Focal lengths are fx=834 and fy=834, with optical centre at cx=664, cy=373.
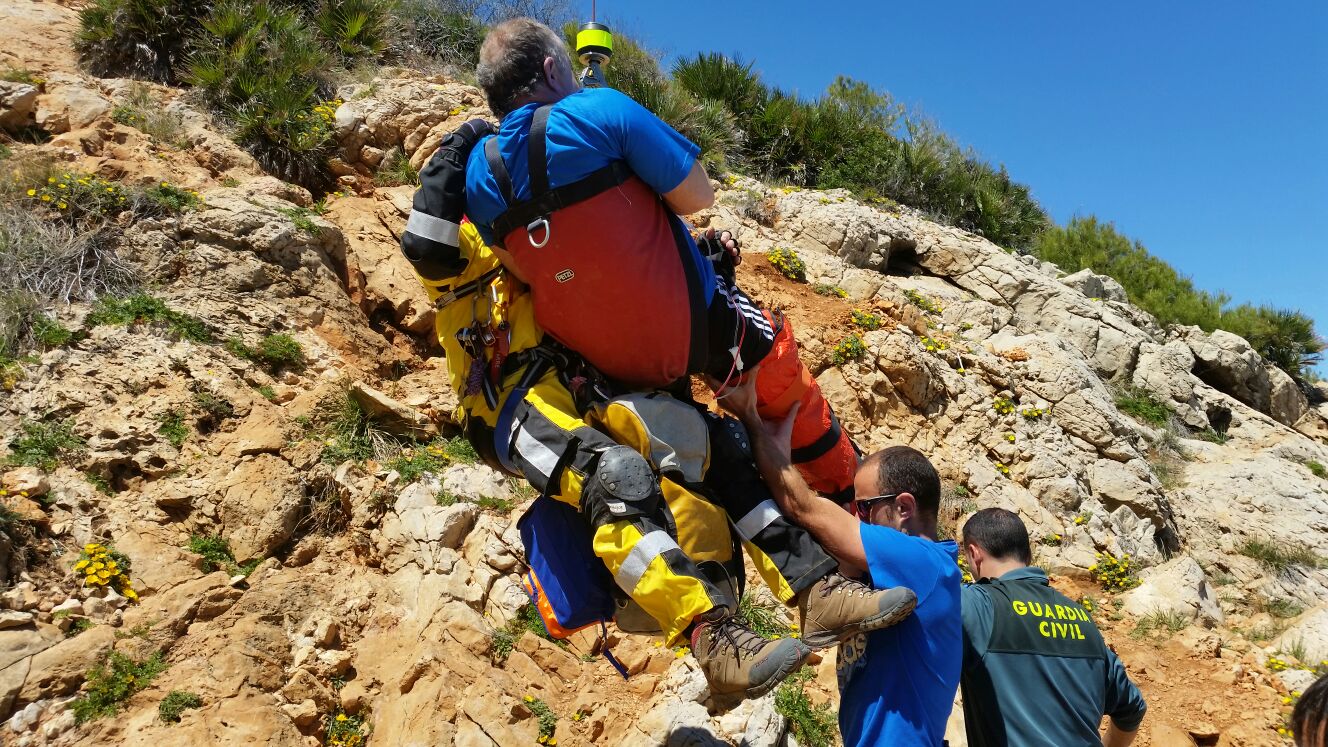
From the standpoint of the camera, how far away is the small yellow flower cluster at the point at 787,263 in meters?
8.58

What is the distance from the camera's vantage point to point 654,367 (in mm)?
2945

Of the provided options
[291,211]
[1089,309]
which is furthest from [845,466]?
[1089,309]

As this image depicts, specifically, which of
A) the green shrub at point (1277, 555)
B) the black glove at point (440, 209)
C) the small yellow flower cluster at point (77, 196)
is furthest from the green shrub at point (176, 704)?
the green shrub at point (1277, 555)

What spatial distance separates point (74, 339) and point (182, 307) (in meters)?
0.64

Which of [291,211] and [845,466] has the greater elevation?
[845,466]

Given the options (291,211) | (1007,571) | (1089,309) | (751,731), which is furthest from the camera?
(1089,309)

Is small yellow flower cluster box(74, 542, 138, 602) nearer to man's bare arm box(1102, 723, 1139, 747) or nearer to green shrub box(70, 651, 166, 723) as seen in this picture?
green shrub box(70, 651, 166, 723)

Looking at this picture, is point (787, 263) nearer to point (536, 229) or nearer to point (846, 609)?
point (536, 229)

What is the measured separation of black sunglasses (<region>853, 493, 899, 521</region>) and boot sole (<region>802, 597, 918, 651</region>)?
64cm

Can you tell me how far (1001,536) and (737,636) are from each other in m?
1.78

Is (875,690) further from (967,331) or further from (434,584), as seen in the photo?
(967,331)

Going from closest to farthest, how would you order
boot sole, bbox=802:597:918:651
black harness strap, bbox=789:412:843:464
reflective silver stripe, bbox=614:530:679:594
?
reflective silver stripe, bbox=614:530:679:594
boot sole, bbox=802:597:918:651
black harness strap, bbox=789:412:843:464

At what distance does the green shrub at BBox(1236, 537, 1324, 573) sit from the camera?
26.7ft

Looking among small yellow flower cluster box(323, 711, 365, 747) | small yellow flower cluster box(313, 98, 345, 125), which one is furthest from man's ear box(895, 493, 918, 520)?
small yellow flower cluster box(313, 98, 345, 125)
